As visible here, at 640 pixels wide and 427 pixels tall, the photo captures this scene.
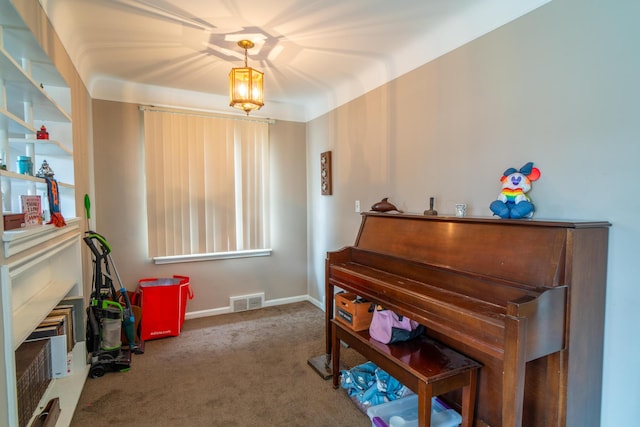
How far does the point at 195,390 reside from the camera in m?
2.30

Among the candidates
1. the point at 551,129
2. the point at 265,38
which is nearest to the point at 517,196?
the point at 551,129

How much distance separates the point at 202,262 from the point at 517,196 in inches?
125

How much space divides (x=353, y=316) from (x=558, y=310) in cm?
117

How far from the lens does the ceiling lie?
1.97m

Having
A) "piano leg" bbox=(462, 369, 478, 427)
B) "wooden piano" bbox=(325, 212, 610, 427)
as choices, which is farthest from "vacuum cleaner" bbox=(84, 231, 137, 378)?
"piano leg" bbox=(462, 369, 478, 427)

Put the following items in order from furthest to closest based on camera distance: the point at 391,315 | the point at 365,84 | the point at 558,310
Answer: the point at 365,84
the point at 391,315
the point at 558,310

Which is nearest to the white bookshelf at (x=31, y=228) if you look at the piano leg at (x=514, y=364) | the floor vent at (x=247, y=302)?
the floor vent at (x=247, y=302)

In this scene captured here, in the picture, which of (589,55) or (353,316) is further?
(353,316)

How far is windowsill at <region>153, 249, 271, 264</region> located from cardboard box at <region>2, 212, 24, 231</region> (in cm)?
192

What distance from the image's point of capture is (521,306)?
1.19 metres

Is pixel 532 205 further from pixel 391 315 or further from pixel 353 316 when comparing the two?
pixel 353 316

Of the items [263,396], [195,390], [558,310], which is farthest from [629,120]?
[195,390]

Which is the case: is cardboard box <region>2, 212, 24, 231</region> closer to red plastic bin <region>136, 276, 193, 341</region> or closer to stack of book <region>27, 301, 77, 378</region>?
stack of book <region>27, 301, 77, 378</region>

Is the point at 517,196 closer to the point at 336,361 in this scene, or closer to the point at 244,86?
the point at 336,361
